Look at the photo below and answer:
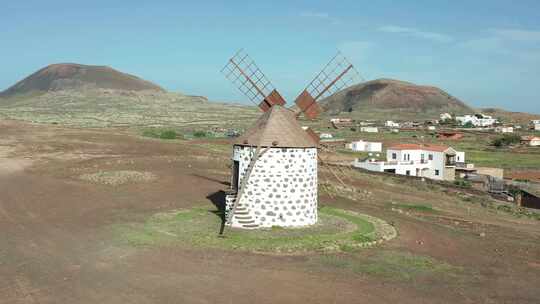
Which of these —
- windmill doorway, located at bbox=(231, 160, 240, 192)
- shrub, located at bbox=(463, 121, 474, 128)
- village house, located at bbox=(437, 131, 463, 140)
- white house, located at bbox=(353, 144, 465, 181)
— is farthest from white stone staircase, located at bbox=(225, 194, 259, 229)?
shrub, located at bbox=(463, 121, 474, 128)

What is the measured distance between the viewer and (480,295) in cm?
1426

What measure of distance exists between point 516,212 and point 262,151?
26.1 meters

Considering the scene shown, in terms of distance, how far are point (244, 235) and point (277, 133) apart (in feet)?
15.2

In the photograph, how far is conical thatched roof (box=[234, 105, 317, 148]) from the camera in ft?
69.7

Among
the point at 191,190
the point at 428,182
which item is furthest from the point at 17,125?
the point at 428,182

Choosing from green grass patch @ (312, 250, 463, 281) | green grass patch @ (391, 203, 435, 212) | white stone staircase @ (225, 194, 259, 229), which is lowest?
green grass patch @ (391, 203, 435, 212)

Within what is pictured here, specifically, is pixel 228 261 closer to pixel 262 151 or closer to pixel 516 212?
pixel 262 151

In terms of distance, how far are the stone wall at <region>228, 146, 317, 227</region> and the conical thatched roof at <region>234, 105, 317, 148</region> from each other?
0.27m

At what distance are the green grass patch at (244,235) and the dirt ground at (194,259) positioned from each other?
678 millimetres

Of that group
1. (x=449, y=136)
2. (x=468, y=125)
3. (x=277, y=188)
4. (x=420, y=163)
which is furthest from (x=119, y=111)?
(x=277, y=188)

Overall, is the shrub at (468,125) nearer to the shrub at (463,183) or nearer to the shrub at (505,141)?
the shrub at (505,141)

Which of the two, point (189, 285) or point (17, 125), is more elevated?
point (17, 125)

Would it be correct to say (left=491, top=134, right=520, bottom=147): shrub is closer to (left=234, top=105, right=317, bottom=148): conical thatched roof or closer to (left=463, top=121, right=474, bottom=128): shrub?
(left=463, top=121, right=474, bottom=128): shrub

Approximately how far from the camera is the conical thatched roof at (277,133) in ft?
69.7
